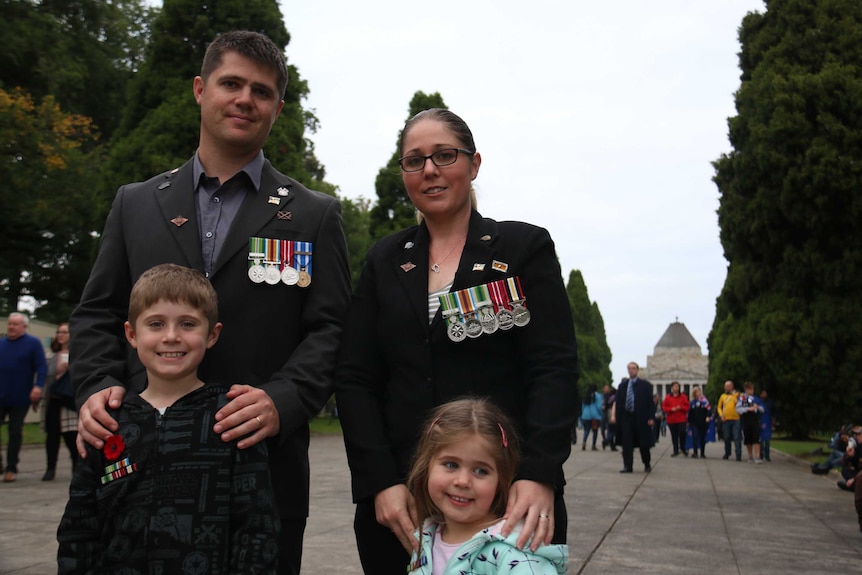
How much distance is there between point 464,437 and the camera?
262 cm

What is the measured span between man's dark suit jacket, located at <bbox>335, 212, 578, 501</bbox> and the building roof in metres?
134

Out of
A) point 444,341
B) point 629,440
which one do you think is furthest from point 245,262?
point 629,440

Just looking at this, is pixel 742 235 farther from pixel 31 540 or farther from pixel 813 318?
pixel 31 540

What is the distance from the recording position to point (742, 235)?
76.6ft

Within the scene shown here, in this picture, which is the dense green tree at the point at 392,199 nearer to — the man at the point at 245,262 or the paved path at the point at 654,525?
the paved path at the point at 654,525

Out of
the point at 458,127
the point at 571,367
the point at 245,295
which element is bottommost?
the point at 571,367

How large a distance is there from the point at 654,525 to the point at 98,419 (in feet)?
23.4

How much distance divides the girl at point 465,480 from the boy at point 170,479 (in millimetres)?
461

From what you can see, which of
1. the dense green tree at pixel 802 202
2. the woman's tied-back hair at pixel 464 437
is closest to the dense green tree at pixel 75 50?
the dense green tree at pixel 802 202

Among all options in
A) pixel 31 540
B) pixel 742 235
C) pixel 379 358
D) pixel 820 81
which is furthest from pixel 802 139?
pixel 379 358

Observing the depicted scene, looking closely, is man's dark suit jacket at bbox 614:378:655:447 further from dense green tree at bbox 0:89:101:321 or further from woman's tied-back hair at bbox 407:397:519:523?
woman's tied-back hair at bbox 407:397:519:523

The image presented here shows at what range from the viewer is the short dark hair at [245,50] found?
2.98 meters

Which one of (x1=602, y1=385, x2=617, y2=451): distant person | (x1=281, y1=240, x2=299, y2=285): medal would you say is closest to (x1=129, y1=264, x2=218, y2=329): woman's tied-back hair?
(x1=281, y1=240, x2=299, y2=285): medal

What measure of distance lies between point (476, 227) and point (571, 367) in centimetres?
56
